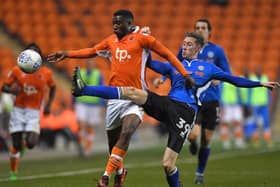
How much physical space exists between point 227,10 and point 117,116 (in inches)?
829

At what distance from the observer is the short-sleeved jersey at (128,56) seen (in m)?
11.5

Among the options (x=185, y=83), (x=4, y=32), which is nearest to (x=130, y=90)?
(x=185, y=83)

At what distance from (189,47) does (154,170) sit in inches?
199

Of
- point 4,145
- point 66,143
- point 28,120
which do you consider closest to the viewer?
point 28,120

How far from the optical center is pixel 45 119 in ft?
71.6

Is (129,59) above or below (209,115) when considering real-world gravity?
above

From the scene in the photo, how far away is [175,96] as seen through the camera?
35.6 feet

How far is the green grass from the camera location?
42.8ft

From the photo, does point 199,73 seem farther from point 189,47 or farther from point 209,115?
point 209,115

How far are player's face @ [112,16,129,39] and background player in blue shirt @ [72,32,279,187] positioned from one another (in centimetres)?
66

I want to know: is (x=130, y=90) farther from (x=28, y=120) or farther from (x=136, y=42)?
(x=28, y=120)

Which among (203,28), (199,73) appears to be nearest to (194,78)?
(199,73)

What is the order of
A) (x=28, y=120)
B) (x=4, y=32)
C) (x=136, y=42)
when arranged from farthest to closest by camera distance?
(x=4, y=32) < (x=28, y=120) < (x=136, y=42)

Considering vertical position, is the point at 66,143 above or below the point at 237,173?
below
